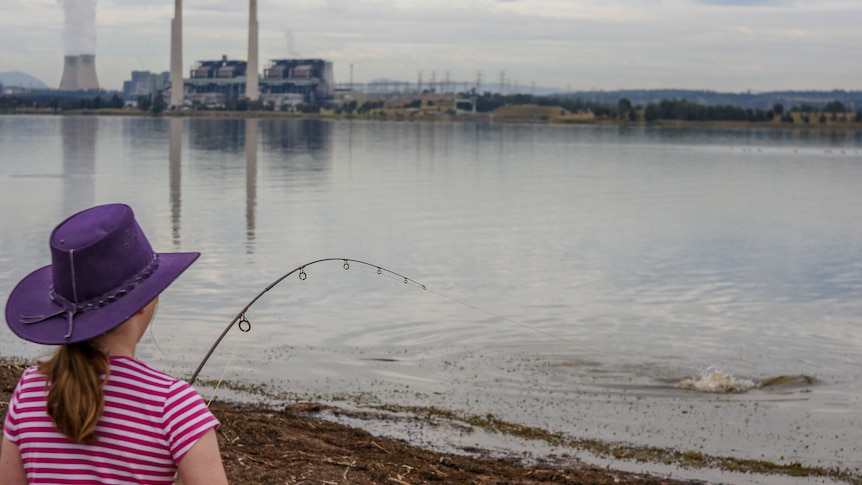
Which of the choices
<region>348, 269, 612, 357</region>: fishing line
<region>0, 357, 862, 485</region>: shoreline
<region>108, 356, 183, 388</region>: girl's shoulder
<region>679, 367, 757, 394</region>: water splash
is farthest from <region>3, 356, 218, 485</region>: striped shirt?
<region>348, 269, 612, 357</region>: fishing line

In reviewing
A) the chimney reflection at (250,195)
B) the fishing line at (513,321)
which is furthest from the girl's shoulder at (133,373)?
the chimney reflection at (250,195)

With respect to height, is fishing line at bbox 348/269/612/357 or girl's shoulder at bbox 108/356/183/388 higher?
girl's shoulder at bbox 108/356/183/388

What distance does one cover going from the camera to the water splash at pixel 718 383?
13.9 metres

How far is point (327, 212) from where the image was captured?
3497 centimetres

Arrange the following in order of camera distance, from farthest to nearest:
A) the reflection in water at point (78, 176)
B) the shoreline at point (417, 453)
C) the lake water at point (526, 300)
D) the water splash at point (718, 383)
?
the reflection in water at point (78, 176) → the water splash at point (718, 383) → the lake water at point (526, 300) → the shoreline at point (417, 453)

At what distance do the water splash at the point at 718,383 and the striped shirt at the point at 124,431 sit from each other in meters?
11.8

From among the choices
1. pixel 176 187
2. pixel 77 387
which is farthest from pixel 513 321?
pixel 176 187

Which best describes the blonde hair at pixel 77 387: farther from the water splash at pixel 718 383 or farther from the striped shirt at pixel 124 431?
the water splash at pixel 718 383

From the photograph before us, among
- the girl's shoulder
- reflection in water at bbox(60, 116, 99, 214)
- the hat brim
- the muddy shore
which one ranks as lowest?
the muddy shore

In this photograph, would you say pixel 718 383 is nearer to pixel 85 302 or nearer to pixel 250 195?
pixel 85 302

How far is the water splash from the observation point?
13852 millimetres

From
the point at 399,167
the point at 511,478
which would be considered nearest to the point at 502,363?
the point at 511,478

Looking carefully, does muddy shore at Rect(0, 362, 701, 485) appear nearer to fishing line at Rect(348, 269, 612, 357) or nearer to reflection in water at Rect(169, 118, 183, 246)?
fishing line at Rect(348, 269, 612, 357)

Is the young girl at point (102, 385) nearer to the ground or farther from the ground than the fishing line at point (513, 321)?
farther from the ground
